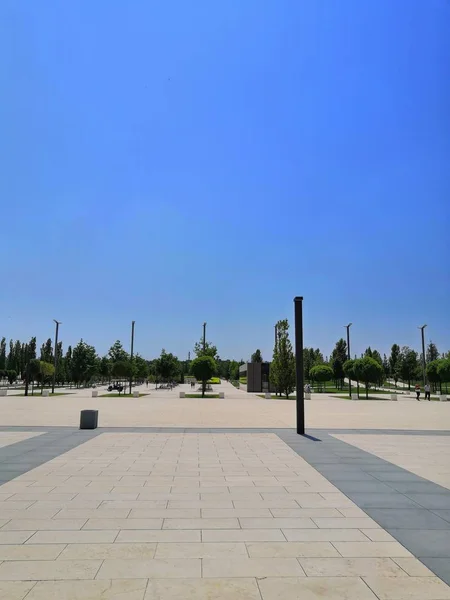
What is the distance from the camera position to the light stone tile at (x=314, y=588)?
377cm

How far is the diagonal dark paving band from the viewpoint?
523 cm

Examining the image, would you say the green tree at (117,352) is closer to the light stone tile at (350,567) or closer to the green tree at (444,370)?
the green tree at (444,370)

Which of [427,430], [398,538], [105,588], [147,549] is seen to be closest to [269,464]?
[398,538]

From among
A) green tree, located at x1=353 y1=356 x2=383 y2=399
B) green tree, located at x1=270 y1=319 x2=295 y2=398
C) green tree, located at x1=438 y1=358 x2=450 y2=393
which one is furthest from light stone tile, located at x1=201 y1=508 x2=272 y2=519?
green tree, located at x1=438 y1=358 x2=450 y2=393

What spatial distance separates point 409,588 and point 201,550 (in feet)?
6.60

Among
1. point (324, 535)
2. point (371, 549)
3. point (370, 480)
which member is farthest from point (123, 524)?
point (370, 480)

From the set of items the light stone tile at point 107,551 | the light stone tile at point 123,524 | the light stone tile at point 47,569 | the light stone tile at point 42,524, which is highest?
the light stone tile at point 47,569

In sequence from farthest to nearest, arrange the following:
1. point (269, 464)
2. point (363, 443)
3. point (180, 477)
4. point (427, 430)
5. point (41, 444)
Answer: point (427, 430) < point (363, 443) < point (41, 444) < point (269, 464) < point (180, 477)

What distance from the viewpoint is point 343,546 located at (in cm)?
495

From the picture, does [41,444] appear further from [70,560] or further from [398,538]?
[398,538]

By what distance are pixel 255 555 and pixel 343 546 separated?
1.02 m

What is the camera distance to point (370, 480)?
323 inches

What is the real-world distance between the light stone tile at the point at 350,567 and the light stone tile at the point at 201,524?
1.27 m

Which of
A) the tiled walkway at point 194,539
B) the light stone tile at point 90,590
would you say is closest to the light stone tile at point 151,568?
the tiled walkway at point 194,539
